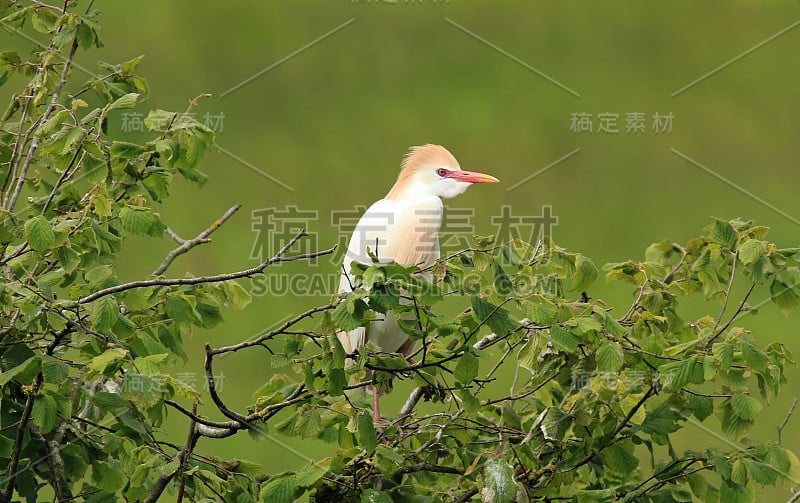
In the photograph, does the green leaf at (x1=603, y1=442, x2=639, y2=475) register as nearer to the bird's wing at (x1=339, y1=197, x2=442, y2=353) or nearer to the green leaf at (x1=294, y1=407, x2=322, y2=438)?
the green leaf at (x1=294, y1=407, x2=322, y2=438)

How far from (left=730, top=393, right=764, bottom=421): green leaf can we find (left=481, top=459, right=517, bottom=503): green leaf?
36 centimetres

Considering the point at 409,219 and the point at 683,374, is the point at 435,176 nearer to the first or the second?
the point at 409,219

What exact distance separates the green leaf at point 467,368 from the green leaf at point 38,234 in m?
0.55

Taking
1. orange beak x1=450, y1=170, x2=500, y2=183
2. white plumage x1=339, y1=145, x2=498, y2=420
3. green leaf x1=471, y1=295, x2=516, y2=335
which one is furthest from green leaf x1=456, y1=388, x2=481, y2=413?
orange beak x1=450, y1=170, x2=500, y2=183

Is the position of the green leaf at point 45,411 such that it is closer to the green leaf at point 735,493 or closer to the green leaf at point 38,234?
the green leaf at point 38,234

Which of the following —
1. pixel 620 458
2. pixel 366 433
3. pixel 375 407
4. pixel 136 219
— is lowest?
pixel 375 407

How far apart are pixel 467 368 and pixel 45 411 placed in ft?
1.75

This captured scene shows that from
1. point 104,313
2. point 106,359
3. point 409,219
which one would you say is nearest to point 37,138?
point 104,313

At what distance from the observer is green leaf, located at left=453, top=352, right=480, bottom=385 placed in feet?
4.51

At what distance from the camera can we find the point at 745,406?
4.81 ft

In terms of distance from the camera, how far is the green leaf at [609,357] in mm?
1391

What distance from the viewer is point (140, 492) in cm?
148

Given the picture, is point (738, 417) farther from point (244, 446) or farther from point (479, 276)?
point (244, 446)

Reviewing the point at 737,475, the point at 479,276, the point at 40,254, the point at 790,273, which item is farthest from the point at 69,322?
the point at 790,273
